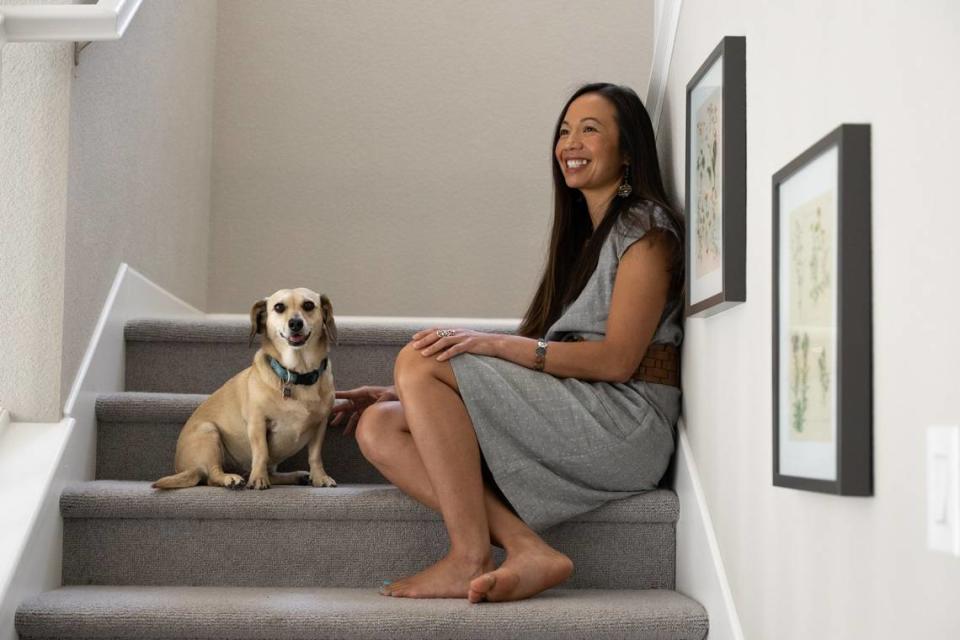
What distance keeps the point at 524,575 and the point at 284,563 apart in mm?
497

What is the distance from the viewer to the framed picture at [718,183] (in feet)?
5.49

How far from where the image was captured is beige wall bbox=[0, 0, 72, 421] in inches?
83.1

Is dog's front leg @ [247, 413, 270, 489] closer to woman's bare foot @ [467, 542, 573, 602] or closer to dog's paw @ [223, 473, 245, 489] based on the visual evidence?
dog's paw @ [223, 473, 245, 489]

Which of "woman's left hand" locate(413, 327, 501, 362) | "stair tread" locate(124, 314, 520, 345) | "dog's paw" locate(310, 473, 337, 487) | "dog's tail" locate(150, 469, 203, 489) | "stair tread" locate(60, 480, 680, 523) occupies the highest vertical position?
"stair tread" locate(124, 314, 520, 345)

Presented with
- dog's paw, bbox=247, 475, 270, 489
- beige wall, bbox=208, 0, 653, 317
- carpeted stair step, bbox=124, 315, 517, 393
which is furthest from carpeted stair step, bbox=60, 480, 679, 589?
beige wall, bbox=208, 0, 653, 317

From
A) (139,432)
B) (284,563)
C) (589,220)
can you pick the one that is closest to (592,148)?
(589,220)

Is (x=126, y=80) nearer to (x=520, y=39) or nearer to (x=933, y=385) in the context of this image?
(x=520, y=39)

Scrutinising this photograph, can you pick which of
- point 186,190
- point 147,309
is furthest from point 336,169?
point 147,309

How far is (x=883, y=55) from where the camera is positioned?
109cm

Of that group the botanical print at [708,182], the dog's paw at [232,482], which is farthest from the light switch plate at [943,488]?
the dog's paw at [232,482]

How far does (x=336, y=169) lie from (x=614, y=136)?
6.61ft

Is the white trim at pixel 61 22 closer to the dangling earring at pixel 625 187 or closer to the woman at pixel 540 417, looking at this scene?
the woman at pixel 540 417

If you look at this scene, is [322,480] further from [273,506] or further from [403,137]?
[403,137]

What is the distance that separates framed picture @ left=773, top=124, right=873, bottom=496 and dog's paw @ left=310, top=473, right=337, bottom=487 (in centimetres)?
115
